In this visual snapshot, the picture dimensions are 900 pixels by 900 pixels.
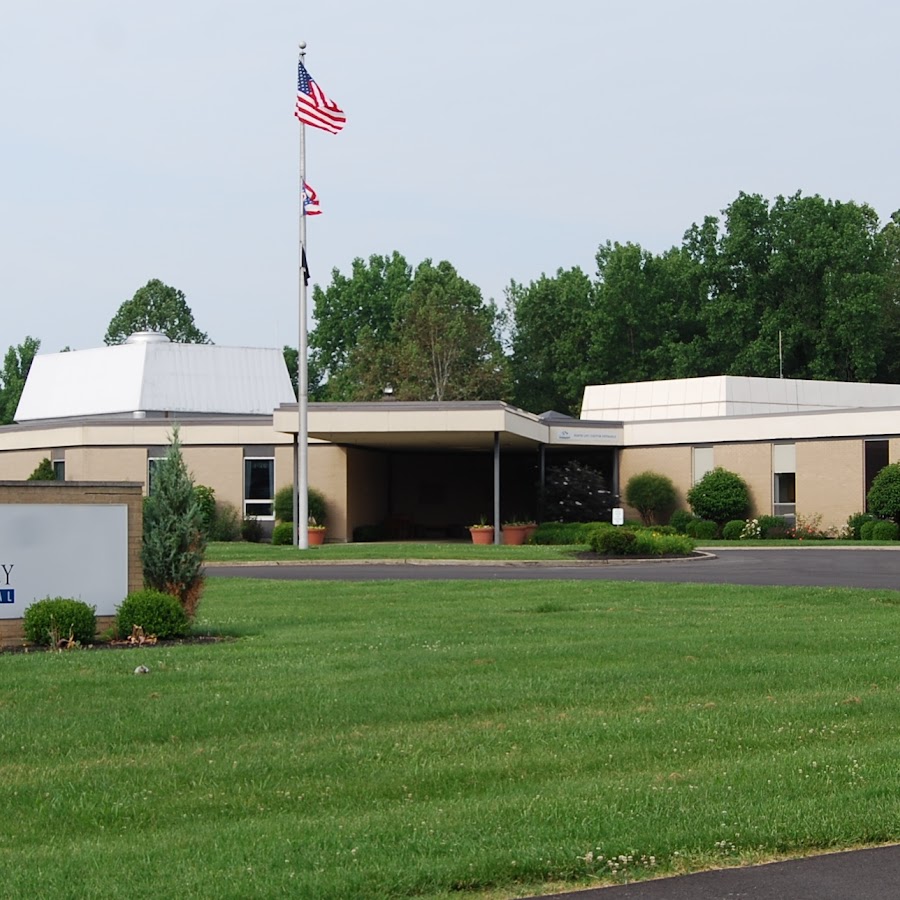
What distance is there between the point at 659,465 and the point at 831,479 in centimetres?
664

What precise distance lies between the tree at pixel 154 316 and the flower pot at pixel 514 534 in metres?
60.5

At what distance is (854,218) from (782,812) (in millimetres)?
74053

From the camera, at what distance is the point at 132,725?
9.54 meters

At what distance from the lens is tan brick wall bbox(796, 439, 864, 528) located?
44469mm

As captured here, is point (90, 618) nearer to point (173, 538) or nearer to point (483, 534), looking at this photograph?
point (173, 538)

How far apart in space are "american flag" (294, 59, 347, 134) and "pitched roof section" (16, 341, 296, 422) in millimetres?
25627

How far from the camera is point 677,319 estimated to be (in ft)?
265

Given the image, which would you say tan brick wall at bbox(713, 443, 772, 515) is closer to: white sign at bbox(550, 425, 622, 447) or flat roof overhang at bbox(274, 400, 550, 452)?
white sign at bbox(550, 425, 622, 447)

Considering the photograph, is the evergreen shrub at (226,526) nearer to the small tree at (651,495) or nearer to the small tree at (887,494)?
the small tree at (651,495)

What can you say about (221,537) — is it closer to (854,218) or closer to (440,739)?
(440,739)

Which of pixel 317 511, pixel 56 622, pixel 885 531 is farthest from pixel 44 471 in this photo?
pixel 56 622

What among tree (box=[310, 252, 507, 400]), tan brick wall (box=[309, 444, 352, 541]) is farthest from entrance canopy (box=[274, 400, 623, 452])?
tree (box=[310, 252, 507, 400])

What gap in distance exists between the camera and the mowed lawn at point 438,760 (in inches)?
256

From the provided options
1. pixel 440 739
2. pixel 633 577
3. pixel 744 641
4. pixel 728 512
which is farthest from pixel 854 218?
pixel 440 739
